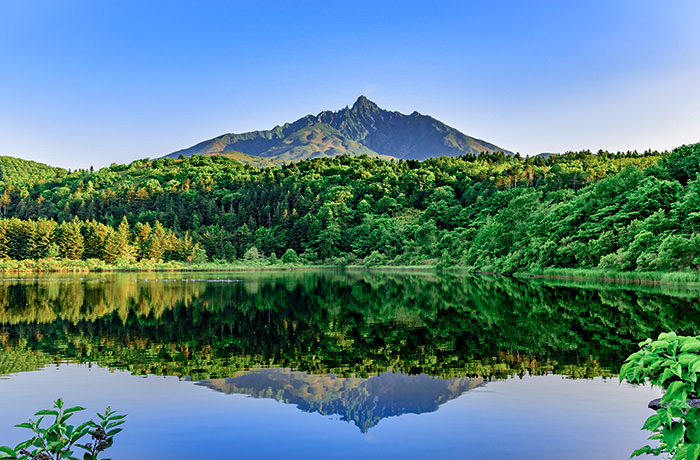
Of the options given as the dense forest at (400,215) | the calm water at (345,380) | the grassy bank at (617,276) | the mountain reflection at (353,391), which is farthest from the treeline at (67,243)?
the mountain reflection at (353,391)

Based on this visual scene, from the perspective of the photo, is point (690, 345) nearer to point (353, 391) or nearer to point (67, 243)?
point (353, 391)

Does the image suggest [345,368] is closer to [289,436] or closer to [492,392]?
[492,392]

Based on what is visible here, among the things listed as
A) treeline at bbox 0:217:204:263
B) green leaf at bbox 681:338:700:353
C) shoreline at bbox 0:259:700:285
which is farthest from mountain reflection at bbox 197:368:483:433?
treeline at bbox 0:217:204:263

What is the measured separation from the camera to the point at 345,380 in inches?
506

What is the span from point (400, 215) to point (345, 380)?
473ft

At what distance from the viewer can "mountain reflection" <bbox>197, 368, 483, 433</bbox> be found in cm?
1063

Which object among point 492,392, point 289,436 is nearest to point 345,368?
point 492,392

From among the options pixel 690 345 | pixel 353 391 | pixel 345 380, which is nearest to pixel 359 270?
pixel 345 380

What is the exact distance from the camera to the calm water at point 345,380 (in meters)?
8.85

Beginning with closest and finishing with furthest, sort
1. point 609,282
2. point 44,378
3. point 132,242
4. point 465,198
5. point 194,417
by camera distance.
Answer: point 194,417, point 44,378, point 609,282, point 132,242, point 465,198

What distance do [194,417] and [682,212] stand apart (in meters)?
52.7

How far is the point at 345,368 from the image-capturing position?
14.2 m

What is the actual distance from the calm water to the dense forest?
29.2 meters

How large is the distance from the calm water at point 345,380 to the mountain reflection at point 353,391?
0.05 metres
